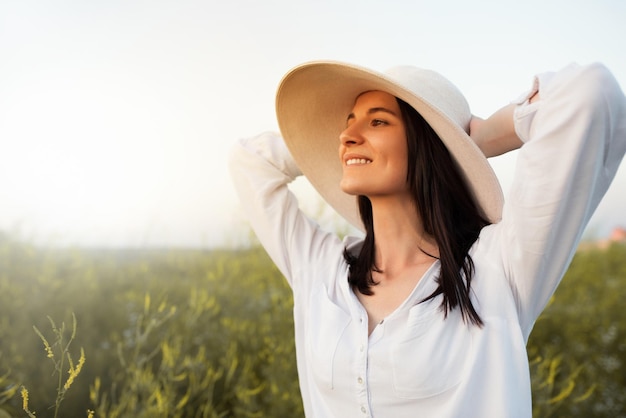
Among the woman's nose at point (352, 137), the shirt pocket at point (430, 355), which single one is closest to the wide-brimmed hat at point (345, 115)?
the woman's nose at point (352, 137)

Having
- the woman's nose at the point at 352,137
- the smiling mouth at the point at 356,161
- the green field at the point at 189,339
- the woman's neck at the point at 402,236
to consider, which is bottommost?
the green field at the point at 189,339

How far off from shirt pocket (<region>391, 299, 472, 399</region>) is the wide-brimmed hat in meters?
0.37

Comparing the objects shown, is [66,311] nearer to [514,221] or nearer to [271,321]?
[271,321]

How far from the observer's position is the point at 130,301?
4.50 metres

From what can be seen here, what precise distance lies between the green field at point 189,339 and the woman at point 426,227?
1057 mm

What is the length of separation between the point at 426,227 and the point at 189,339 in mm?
2485

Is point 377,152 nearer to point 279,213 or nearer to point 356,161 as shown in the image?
point 356,161

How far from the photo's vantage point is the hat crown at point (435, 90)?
163cm

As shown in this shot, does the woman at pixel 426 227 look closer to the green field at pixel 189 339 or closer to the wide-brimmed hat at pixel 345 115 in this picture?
the wide-brimmed hat at pixel 345 115

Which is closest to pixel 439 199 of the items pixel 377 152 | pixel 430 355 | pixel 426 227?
pixel 426 227

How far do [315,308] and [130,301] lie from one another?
3023 mm

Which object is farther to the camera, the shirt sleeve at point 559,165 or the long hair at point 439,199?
the long hair at point 439,199

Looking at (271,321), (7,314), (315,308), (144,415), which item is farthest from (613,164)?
(7,314)

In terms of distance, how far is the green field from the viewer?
3.20m
